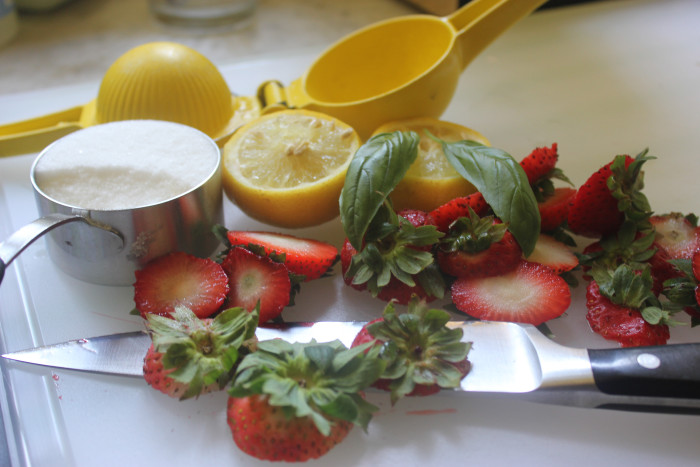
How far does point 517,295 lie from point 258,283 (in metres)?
0.32

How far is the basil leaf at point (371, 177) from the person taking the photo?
31.2 inches

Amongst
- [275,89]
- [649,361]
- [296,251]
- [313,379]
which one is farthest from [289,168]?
[649,361]

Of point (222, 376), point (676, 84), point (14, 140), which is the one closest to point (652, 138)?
point (676, 84)

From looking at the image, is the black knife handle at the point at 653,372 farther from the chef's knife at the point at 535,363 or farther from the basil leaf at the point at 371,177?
the basil leaf at the point at 371,177

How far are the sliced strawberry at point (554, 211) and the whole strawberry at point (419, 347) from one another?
0.31 metres

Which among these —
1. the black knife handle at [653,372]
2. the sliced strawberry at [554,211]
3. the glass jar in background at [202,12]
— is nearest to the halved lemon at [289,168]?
the sliced strawberry at [554,211]

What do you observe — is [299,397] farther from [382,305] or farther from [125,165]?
[125,165]

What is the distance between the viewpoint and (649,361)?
25.7 inches

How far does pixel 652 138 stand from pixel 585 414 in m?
0.68

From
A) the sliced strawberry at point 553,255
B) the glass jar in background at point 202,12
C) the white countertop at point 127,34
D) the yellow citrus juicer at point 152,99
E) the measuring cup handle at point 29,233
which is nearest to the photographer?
the measuring cup handle at point 29,233

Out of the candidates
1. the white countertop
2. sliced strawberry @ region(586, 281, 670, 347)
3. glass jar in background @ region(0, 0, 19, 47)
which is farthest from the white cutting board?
glass jar in background @ region(0, 0, 19, 47)

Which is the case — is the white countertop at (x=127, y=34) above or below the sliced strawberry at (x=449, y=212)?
below

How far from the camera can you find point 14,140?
1094 millimetres

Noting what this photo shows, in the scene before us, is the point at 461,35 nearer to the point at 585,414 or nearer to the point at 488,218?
the point at 488,218
